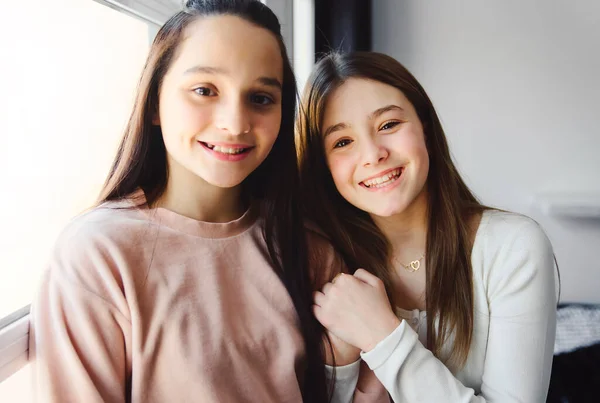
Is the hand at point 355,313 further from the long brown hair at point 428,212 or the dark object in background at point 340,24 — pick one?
the dark object in background at point 340,24

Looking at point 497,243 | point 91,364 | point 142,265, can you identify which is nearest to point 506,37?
point 497,243

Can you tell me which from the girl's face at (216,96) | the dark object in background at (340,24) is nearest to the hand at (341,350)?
the girl's face at (216,96)

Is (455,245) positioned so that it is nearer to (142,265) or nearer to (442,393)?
(442,393)

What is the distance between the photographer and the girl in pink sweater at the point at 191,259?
0.63 metres

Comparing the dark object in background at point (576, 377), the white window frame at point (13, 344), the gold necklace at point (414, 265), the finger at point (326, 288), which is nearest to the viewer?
the white window frame at point (13, 344)

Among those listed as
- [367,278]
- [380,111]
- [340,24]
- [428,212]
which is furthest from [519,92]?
[367,278]

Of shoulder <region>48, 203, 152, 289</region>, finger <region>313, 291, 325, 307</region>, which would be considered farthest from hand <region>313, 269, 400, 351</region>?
shoulder <region>48, 203, 152, 289</region>

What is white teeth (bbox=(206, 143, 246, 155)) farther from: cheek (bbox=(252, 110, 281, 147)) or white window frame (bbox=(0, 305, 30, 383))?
white window frame (bbox=(0, 305, 30, 383))

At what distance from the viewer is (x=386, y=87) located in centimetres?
96

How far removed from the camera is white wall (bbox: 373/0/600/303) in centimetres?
220

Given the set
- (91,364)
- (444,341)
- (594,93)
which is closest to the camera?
(91,364)

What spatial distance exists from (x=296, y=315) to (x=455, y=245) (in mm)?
377

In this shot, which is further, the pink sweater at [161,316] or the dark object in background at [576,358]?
the dark object in background at [576,358]

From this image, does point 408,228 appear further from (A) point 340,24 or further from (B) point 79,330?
(A) point 340,24
